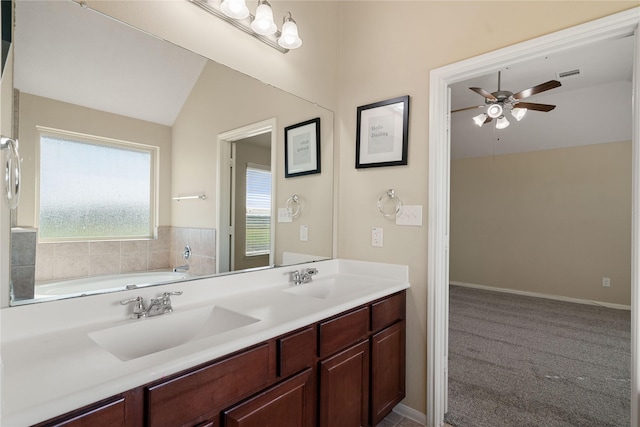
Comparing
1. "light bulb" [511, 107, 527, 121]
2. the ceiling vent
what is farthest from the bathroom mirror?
the ceiling vent

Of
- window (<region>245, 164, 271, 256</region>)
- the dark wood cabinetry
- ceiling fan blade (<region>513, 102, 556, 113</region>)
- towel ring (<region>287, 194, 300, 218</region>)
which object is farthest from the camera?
ceiling fan blade (<region>513, 102, 556, 113</region>)

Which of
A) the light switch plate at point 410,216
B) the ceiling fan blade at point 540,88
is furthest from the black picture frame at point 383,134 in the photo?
the ceiling fan blade at point 540,88

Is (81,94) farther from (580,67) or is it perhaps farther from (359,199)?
(580,67)

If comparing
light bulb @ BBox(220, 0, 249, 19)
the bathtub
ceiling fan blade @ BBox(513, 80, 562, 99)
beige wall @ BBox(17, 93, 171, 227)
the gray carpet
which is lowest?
the gray carpet

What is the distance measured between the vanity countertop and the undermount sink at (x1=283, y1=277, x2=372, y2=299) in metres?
0.07

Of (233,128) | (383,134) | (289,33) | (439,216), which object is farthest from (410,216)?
(289,33)

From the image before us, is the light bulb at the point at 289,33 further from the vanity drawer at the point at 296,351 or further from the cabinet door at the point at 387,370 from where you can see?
the cabinet door at the point at 387,370

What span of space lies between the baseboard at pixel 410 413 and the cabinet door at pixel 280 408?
3.02 ft

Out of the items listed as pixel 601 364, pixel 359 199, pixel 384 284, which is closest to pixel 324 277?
pixel 384 284

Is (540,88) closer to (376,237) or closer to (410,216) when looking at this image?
(410,216)

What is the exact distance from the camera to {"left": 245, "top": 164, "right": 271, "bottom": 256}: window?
1.81m

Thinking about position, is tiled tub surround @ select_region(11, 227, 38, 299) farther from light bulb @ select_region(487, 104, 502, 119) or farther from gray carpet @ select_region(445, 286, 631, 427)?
light bulb @ select_region(487, 104, 502, 119)

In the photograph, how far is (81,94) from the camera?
3.90 feet

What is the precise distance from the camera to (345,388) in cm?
149
